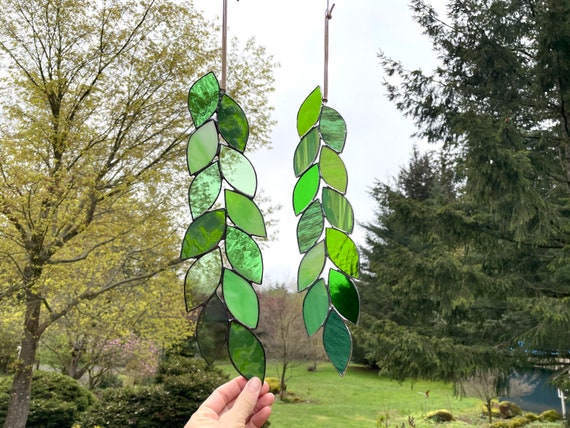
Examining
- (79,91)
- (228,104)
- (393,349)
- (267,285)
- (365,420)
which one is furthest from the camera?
(267,285)

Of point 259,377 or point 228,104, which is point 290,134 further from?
point 259,377

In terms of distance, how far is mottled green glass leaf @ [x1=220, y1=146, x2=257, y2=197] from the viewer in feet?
4.39

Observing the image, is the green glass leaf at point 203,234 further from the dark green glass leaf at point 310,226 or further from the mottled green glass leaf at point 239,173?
the dark green glass leaf at point 310,226

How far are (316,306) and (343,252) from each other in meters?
0.20

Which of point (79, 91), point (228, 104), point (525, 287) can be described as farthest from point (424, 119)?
point (228, 104)

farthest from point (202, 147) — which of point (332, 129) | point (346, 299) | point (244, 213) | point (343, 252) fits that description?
point (346, 299)

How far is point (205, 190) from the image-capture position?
130 cm

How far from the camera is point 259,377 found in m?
1.20

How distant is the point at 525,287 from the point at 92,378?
8.97 meters

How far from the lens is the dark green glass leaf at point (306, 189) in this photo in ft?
4.87

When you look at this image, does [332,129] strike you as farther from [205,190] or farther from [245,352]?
[245,352]

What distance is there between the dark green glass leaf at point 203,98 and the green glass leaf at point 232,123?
3 centimetres

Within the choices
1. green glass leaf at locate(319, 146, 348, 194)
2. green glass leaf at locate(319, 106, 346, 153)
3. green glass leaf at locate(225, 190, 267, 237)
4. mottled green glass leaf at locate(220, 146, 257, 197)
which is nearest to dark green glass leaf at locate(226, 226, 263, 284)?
green glass leaf at locate(225, 190, 267, 237)

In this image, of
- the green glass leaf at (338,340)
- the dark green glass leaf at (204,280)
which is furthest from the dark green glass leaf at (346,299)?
the dark green glass leaf at (204,280)
